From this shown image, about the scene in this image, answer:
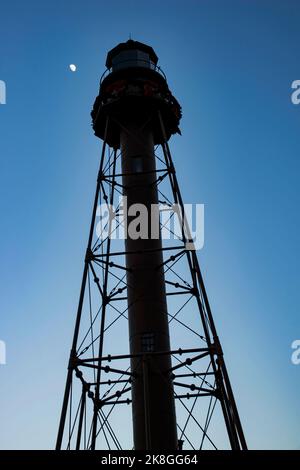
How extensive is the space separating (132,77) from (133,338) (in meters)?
10.9

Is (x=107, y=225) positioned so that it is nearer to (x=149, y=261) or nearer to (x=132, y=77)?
(x=149, y=261)

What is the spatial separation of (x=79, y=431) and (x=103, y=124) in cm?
1243

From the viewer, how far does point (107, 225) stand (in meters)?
19.0

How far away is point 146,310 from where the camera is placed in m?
17.2

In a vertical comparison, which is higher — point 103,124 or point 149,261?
point 103,124

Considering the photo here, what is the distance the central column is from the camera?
15.6 meters

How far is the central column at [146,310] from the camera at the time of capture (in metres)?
15.6

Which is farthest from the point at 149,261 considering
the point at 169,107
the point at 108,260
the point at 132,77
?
the point at 132,77

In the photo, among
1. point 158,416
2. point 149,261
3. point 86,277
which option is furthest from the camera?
point 149,261
